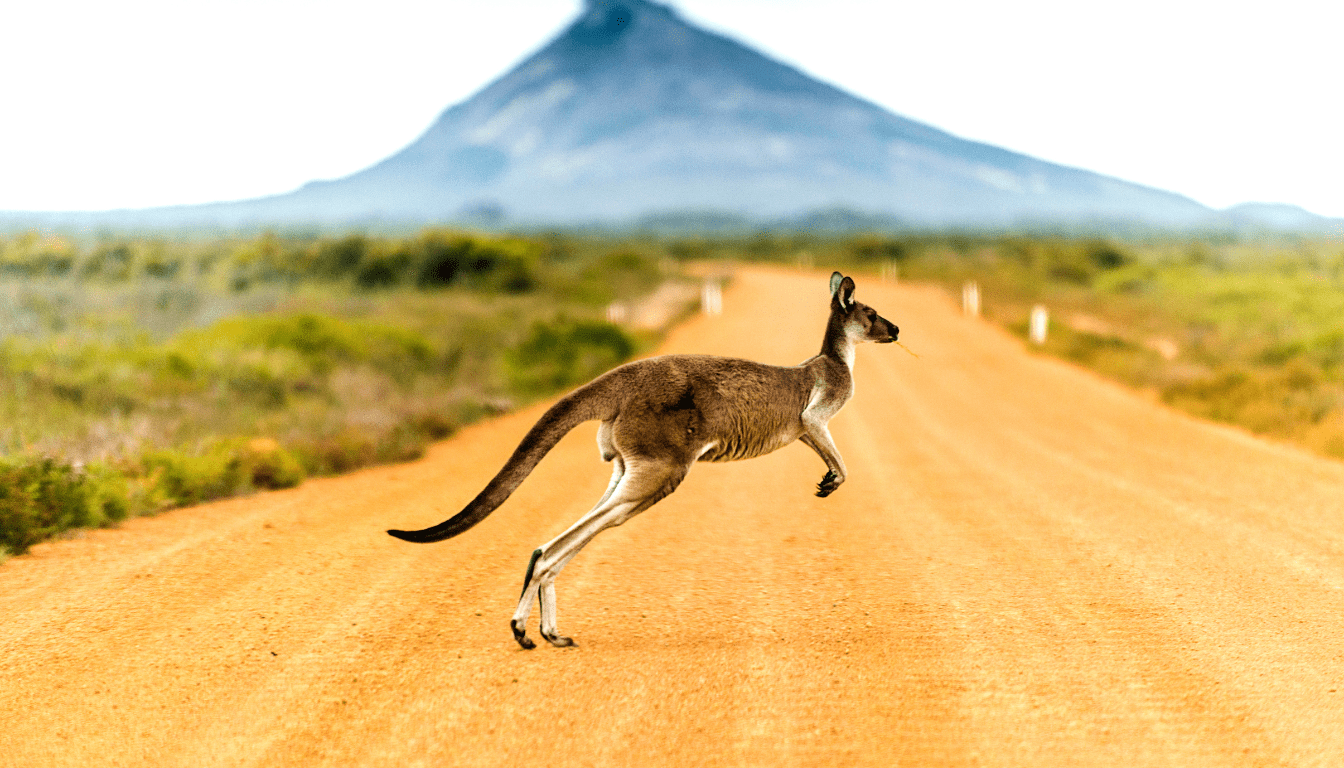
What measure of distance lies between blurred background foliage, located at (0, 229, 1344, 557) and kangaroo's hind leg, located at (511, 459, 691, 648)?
4994mm

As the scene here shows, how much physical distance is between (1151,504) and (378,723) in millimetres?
7233

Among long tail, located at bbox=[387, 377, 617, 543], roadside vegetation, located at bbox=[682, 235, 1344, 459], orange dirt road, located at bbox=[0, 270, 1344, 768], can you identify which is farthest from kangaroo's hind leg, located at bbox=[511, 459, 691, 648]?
roadside vegetation, located at bbox=[682, 235, 1344, 459]

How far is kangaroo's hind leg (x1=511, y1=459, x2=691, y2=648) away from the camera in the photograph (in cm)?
392

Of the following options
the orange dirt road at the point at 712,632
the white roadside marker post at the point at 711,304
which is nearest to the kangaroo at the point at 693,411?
the orange dirt road at the point at 712,632

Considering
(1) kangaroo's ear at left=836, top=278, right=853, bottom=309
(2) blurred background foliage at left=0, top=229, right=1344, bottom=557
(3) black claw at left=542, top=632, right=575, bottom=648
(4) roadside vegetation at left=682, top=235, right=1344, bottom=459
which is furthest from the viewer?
(4) roadside vegetation at left=682, top=235, right=1344, bottom=459

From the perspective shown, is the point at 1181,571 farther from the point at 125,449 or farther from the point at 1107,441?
the point at 125,449

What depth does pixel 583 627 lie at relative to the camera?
17.6ft

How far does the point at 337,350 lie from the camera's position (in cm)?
1906

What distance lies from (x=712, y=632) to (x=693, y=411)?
1.88 m

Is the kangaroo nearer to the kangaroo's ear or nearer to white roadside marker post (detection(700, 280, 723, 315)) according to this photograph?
the kangaroo's ear

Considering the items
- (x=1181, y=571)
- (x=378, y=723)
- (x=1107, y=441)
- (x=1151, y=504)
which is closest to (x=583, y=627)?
(x=378, y=723)

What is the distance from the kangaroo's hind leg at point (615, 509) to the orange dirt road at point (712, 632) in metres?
0.68

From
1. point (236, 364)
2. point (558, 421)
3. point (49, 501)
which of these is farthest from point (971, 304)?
point (558, 421)

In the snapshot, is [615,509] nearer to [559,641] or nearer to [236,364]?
[559,641]
